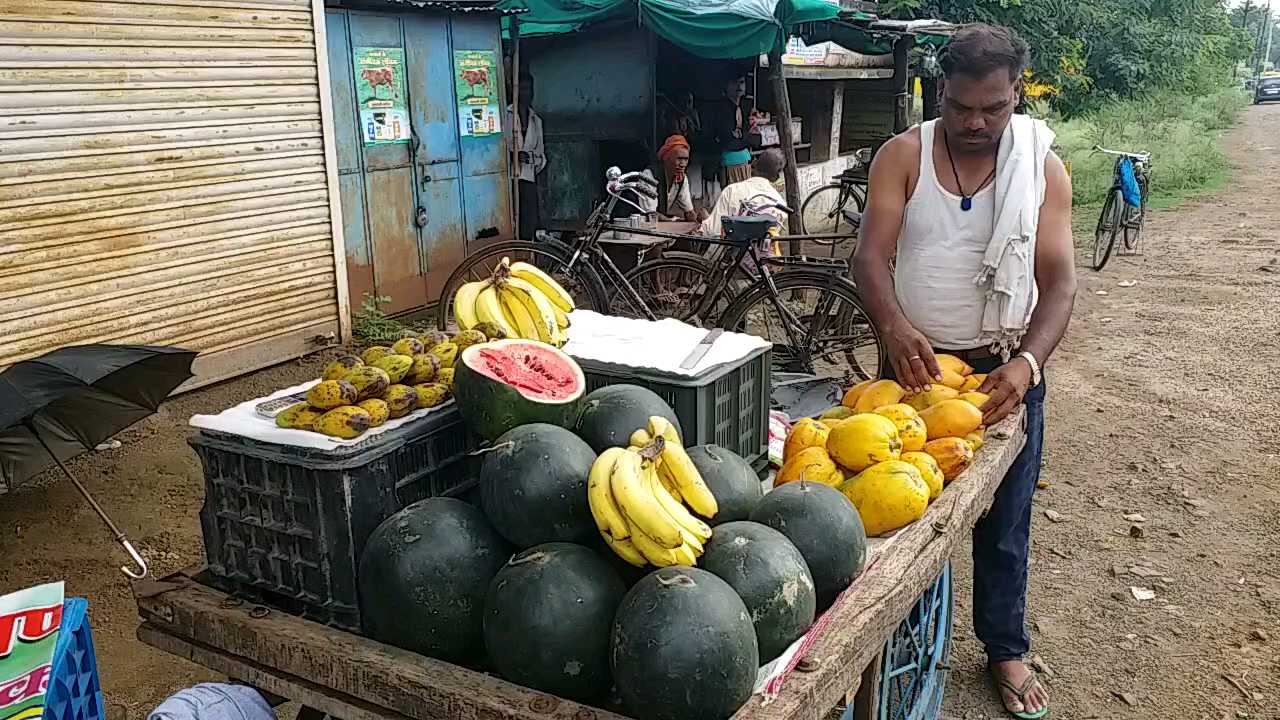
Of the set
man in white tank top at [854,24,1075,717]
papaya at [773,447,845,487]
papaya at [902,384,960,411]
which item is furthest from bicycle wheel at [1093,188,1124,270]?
papaya at [773,447,845,487]

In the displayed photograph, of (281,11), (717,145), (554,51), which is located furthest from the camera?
(717,145)

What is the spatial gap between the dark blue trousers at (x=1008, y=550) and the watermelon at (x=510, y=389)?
5.32 ft

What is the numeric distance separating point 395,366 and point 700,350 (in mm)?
767

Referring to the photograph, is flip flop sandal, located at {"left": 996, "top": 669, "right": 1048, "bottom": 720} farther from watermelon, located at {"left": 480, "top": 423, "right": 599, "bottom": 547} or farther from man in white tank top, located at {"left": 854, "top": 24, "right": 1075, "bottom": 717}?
watermelon, located at {"left": 480, "top": 423, "right": 599, "bottom": 547}

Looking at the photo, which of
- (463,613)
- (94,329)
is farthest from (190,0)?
(463,613)

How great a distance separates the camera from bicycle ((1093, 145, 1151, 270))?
11172mm

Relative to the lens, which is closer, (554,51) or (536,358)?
(536,358)

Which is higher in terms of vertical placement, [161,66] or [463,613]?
[161,66]

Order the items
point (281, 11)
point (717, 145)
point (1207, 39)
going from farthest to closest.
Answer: point (1207, 39)
point (717, 145)
point (281, 11)

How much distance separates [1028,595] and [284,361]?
17.8 ft

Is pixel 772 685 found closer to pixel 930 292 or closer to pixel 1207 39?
pixel 930 292

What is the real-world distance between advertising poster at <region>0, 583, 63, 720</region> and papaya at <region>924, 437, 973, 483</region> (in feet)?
6.78

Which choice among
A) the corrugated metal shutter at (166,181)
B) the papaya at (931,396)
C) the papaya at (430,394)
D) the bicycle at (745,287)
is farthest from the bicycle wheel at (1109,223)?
the papaya at (430,394)

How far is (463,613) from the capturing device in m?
1.82
